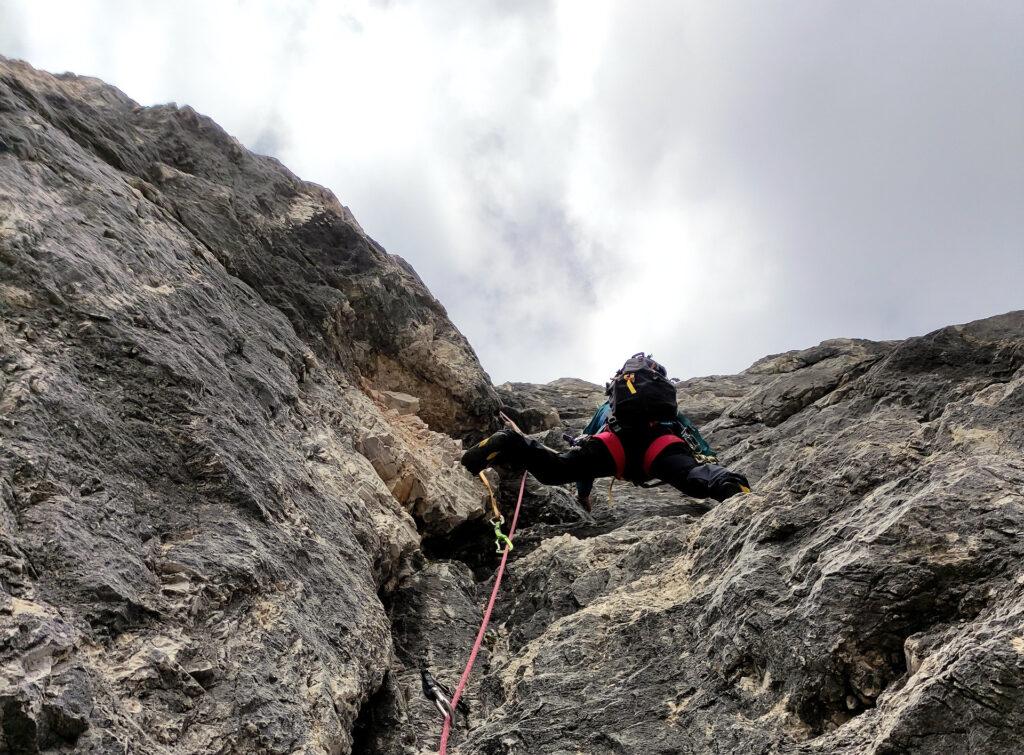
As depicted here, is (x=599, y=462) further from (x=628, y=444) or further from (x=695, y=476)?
(x=695, y=476)

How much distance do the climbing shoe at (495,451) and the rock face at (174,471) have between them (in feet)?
0.80

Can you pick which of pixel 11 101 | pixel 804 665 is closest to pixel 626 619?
pixel 804 665

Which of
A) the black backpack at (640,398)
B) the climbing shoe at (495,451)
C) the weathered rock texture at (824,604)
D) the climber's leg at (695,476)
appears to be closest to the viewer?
the weathered rock texture at (824,604)

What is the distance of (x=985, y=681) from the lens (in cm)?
309

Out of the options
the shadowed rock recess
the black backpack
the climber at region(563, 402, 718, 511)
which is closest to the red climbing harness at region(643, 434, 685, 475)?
the climber at region(563, 402, 718, 511)

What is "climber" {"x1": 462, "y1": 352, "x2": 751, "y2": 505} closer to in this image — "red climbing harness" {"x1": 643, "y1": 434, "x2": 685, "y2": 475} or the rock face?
"red climbing harness" {"x1": 643, "y1": 434, "x2": 685, "y2": 475}

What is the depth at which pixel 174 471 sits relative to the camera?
4.69 meters

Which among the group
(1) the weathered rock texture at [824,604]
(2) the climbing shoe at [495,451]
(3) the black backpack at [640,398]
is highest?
(3) the black backpack at [640,398]

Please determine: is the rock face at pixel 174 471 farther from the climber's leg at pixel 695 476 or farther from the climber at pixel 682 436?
the climber's leg at pixel 695 476

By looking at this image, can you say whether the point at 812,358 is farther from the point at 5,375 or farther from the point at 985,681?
the point at 5,375

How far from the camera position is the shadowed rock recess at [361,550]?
355 centimetres

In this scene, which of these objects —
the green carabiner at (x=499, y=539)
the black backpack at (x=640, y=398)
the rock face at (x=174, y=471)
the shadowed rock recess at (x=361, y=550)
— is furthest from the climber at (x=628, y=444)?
the rock face at (x=174, y=471)

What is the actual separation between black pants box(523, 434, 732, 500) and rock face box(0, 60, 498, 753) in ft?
2.81

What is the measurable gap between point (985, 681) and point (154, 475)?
4410 mm
